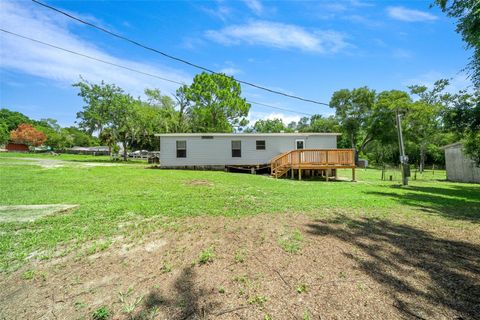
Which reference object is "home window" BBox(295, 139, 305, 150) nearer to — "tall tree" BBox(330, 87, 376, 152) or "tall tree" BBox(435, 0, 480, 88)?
"tall tree" BBox(435, 0, 480, 88)

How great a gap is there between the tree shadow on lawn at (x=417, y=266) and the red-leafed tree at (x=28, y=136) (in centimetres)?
6363

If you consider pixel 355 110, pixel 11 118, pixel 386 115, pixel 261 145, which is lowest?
pixel 261 145

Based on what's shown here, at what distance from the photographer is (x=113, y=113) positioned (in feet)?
84.0

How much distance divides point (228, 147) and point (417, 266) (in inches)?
591

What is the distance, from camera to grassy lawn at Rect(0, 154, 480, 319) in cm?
228

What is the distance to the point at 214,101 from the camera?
28.0 metres

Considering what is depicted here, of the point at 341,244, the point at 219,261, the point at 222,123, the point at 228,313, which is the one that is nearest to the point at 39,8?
the point at 219,261

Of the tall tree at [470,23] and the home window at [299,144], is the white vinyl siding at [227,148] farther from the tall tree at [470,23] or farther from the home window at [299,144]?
the tall tree at [470,23]

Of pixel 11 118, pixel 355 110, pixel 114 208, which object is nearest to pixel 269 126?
pixel 355 110

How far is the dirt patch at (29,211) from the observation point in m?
4.74

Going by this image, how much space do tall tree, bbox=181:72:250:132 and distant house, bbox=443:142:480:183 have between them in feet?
66.3

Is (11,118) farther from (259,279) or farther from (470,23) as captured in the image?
(470,23)

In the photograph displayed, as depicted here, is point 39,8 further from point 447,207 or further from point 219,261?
point 447,207

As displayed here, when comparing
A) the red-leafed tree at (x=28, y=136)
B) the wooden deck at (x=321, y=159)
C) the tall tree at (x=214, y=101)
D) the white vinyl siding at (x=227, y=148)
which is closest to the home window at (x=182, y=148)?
the white vinyl siding at (x=227, y=148)
